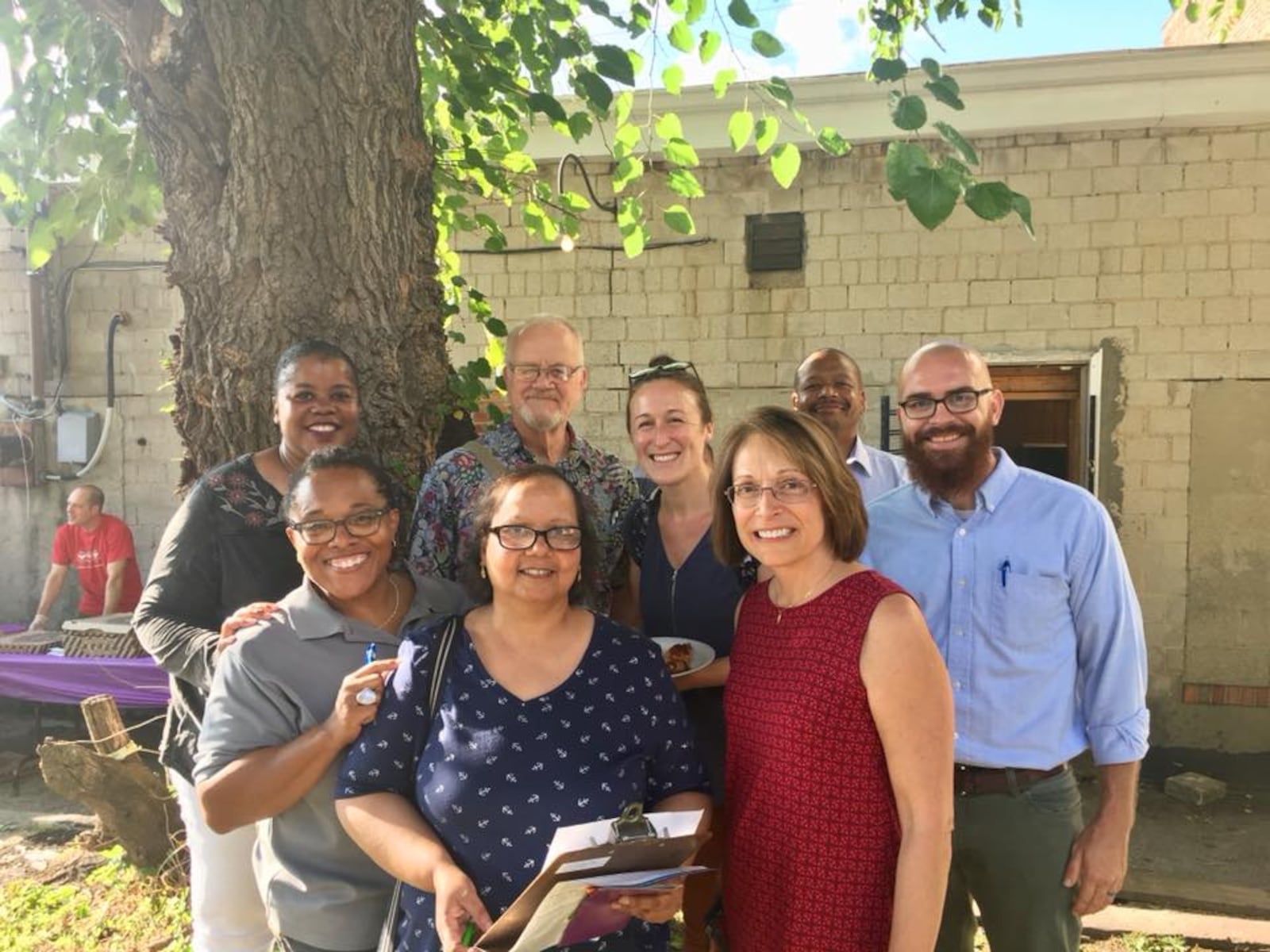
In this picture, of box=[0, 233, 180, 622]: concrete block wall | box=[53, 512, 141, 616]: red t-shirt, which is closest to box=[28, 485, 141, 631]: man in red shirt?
box=[53, 512, 141, 616]: red t-shirt

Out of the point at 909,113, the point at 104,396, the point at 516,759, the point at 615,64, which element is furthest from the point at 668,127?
the point at 104,396

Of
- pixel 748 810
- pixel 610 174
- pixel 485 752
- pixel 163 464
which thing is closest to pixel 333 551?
pixel 485 752

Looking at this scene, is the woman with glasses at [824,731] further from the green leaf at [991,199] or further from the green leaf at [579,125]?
the green leaf at [579,125]

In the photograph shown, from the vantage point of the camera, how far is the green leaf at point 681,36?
3518 mm

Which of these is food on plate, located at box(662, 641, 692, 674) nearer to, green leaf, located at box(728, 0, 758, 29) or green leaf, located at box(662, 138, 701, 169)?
green leaf, located at box(728, 0, 758, 29)

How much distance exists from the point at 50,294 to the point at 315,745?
8.43 m

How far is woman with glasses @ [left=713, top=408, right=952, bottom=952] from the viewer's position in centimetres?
163

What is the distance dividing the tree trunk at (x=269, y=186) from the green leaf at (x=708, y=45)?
1.14 metres

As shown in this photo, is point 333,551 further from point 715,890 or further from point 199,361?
point 715,890

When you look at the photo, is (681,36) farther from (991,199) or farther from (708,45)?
(991,199)

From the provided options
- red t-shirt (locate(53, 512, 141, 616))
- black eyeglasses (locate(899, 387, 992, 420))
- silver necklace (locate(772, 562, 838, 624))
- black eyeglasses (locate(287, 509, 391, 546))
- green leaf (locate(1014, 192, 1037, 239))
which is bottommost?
red t-shirt (locate(53, 512, 141, 616))

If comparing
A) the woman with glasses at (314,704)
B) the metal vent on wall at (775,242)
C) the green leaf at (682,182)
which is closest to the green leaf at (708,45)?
the green leaf at (682,182)

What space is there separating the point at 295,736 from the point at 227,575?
26.3 inches

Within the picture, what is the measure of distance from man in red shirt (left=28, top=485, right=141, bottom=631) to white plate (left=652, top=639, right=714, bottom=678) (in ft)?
21.4
